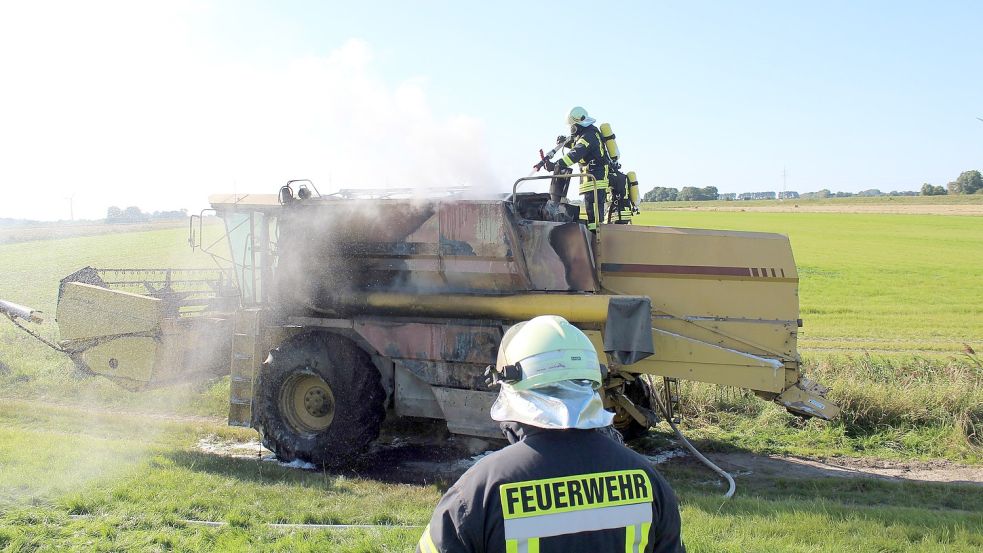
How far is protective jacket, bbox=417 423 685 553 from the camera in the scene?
221 cm

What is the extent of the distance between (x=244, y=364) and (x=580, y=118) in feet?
15.1

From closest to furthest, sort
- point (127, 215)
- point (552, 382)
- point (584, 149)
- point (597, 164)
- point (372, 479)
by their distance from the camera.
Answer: point (552, 382) < point (372, 479) < point (584, 149) < point (597, 164) < point (127, 215)

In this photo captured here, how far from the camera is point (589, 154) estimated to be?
9258 mm

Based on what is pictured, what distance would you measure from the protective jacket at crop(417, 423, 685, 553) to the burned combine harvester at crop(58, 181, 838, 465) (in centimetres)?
540

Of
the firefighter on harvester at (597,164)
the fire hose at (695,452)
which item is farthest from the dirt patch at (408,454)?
the firefighter on harvester at (597,164)

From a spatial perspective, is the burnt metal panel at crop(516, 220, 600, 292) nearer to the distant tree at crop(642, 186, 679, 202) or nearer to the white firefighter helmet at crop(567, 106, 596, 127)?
the white firefighter helmet at crop(567, 106, 596, 127)

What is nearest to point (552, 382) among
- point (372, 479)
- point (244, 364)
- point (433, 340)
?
point (433, 340)

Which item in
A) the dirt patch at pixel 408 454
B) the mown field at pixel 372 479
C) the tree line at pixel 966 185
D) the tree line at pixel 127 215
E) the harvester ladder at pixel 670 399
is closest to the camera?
the mown field at pixel 372 479

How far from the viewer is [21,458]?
7691mm

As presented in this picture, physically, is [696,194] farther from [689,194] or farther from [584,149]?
[584,149]

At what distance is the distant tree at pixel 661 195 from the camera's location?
81438 mm

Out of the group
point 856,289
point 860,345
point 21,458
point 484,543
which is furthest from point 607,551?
point 856,289

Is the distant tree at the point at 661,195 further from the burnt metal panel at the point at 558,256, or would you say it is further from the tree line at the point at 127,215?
the burnt metal panel at the point at 558,256

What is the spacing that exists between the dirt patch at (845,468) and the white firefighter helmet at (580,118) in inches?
149
